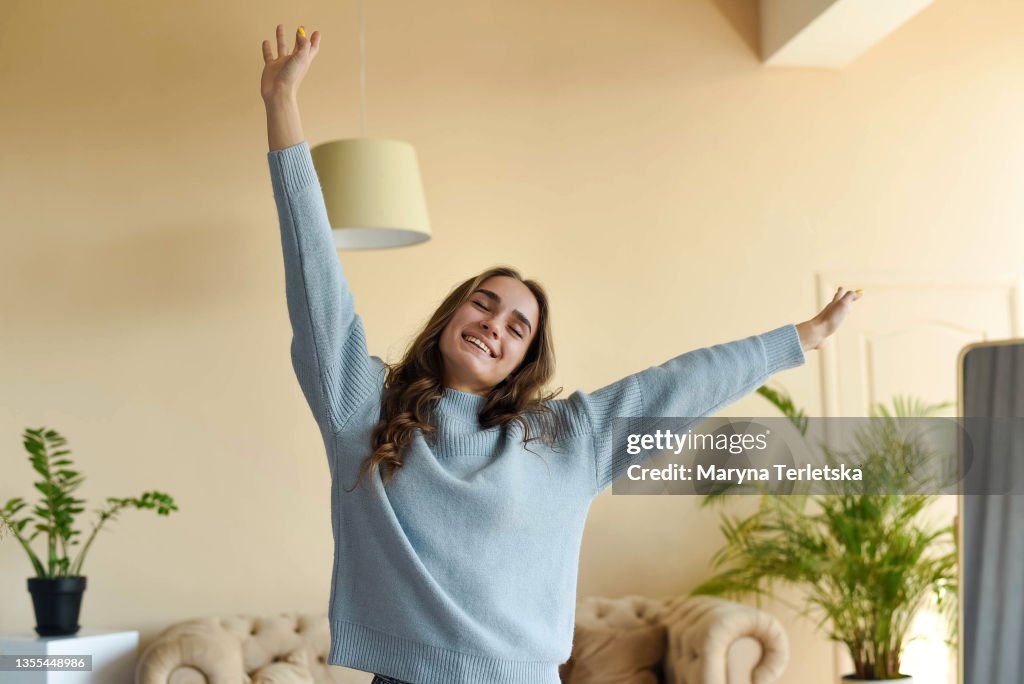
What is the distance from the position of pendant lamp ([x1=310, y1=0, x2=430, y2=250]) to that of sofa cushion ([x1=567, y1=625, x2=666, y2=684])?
150cm

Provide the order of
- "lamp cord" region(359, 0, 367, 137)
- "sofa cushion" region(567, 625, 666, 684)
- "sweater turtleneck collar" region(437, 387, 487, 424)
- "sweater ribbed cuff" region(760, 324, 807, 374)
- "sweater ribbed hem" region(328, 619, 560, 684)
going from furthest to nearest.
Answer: "lamp cord" region(359, 0, 367, 137) → "sofa cushion" region(567, 625, 666, 684) → "sweater ribbed cuff" region(760, 324, 807, 374) → "sweater turtleneck collar" region(437, 387, 487, 424) → "sweater ribbed hem" region(328, 619, 560, 684)

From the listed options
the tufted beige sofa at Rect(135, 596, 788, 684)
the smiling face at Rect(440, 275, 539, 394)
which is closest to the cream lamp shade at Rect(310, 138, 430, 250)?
the tufted beige sofa at Rect(135, 596, 788, 684)

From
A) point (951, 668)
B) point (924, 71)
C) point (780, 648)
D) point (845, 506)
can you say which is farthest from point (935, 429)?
point (924, 71)

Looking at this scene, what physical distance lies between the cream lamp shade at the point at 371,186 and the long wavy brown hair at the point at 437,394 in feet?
5.50

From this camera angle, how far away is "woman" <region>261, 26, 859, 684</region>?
1.60 m

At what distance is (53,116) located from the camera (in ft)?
13.4

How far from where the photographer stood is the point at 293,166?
162 centimetres

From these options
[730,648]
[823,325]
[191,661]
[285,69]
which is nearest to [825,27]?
[730,648]

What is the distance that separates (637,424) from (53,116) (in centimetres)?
315

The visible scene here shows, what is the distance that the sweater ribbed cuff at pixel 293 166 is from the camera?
1.62 meters

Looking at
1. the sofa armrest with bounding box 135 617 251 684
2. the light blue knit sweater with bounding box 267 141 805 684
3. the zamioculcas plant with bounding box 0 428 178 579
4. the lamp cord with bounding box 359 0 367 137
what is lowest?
the sofa armrest with bounding box 135 617 251 684

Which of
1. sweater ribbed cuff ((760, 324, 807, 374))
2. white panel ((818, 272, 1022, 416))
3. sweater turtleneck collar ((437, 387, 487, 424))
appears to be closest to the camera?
sweater turtleneck collar ((437, 387, 487, 424))

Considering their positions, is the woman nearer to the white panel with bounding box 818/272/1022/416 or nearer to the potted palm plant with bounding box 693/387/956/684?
the potted palm plant with bounding box 693/387/956/684

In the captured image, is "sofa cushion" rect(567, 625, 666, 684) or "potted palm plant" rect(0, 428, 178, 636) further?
"sofa cushion" rect(567, 625, 666, 684)
